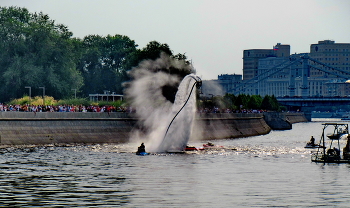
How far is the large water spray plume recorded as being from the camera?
7662 cm

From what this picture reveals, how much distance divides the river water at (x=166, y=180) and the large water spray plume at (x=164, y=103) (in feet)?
10.6

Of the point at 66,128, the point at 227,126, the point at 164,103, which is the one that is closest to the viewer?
the point at 66,128

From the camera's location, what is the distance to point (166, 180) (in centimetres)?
5300

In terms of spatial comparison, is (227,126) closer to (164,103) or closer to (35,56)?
(164,103)

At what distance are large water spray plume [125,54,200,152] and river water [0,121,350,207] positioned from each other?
3220 millimetres

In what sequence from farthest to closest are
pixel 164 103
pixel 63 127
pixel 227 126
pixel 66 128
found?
pixel 227 126 < pixel 164 103 < pixel 66 128 < pixel 63 127

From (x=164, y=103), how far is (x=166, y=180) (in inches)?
2126

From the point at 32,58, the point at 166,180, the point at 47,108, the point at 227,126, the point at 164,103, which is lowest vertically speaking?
the point at 166,180

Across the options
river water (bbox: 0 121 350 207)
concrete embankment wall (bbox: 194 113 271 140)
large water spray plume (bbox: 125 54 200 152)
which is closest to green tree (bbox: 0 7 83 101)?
large water spray plume (bbox: 125 54 200 152)

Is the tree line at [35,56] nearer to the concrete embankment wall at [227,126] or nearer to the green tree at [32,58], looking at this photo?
the green tree at [32,58]

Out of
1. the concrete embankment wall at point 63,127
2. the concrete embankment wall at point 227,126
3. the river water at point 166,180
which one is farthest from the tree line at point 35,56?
the river water at point 166,180

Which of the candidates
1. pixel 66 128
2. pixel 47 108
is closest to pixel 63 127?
pixel 66 128

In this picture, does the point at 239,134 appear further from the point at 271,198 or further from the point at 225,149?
the point at 271,198

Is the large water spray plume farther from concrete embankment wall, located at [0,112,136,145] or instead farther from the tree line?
the tree line
